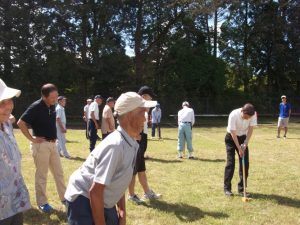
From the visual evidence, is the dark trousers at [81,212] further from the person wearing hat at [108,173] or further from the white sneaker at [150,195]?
the white sneaker at [150,195]

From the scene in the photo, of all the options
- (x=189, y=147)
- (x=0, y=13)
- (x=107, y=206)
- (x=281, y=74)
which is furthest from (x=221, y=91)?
(x=107, y=206)

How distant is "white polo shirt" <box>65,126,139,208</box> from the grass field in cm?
356

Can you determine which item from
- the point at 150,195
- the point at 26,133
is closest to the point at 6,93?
the point at 26,133

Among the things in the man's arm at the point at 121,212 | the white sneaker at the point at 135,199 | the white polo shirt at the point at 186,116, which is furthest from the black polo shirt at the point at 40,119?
the white polo shirt at the point at 186,116

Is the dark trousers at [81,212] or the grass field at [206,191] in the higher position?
the dark trousers at [81,212]

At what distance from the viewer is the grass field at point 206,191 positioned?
6859mm

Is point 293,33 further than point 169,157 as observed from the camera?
Yes

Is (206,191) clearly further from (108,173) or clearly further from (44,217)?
(108,173)

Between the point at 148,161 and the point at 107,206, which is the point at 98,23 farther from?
the point at 107,206

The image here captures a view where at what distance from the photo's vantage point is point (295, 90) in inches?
1704

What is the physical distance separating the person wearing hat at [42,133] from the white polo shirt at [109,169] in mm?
3613

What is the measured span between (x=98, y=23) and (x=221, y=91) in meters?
12.1

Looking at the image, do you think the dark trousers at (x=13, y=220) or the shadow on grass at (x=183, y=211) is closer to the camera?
the dark trousers at (x=13, y=220)

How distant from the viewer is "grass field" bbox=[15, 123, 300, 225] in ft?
22.5
